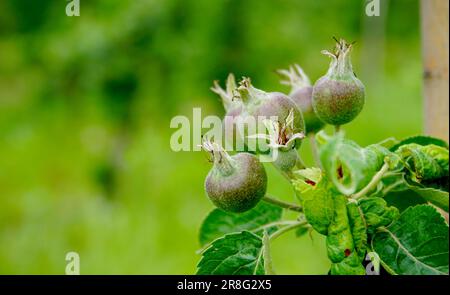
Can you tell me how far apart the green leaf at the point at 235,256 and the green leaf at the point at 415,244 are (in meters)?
0.10

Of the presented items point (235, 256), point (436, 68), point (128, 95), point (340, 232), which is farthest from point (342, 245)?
point (128, 95)

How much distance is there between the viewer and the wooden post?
715 millimetres

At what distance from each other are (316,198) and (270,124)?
8 centimetres

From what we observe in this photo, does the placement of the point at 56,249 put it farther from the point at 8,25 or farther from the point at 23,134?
the point at 8,25

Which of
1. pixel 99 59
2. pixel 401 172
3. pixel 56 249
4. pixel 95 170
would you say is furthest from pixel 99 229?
pixel 401 172

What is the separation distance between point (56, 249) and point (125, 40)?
1439 mm

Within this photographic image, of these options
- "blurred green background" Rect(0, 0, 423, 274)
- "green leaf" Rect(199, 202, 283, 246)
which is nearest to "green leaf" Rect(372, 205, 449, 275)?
"green leaf" Rect(199, 202, 283, 246)

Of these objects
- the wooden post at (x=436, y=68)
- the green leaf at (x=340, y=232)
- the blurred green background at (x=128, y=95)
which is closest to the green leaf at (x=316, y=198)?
the green leaf at (x=340, y=232)

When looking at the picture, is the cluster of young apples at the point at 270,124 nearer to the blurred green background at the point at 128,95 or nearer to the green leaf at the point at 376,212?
the green leaf at the point at 376,212

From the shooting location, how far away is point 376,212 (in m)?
0.50

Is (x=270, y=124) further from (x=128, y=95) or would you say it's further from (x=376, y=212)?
(x=128, y=95)

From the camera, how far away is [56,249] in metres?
2.88

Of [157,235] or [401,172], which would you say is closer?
[401,172]

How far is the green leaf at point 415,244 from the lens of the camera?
50cm
